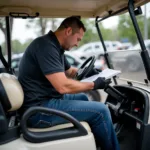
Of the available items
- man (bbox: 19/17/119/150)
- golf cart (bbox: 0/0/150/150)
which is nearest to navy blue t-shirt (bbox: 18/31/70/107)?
man (bbox: 19/17/119/150)

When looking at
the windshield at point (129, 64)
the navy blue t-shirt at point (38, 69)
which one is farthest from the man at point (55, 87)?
the windshield at point (129, 64)

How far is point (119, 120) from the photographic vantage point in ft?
Result: 8.29

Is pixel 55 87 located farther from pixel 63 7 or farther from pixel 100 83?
pixel 63 7

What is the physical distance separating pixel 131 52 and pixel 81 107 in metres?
0.85

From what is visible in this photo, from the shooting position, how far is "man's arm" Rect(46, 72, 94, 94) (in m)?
1.83

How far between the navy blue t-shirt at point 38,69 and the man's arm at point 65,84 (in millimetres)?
70

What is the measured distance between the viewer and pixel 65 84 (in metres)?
1.87

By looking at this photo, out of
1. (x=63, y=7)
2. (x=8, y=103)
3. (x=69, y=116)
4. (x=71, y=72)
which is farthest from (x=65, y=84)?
(x=63, y=7)

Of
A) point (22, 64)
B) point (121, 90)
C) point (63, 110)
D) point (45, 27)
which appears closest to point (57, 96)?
point (63, 110)

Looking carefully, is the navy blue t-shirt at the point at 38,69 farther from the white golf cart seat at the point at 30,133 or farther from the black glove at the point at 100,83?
the black glove at the point at 100,83

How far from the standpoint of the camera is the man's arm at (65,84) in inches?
71.9

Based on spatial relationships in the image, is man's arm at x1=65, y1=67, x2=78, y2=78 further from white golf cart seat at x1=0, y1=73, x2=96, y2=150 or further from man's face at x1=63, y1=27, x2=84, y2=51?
white golf cart seat at x1=0, y1=73, x2=96, y2=150

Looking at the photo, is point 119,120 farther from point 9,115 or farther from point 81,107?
point 9,115

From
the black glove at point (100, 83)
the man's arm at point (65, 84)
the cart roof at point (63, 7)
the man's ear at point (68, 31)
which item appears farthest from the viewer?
the cart roof at point (63, 7)
